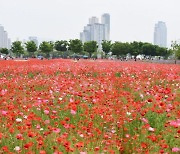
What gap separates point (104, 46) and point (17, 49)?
2338 centimetres

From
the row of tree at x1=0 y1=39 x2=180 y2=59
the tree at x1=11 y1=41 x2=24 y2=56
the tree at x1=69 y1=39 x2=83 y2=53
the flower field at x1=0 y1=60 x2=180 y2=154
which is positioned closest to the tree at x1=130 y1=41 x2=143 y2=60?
the row of tree at x1=0 y1=39 x2=180 y2=59

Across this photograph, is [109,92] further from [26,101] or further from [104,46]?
[104,46]

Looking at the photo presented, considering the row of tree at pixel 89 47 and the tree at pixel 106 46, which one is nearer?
the row of tree at pixel 89 47

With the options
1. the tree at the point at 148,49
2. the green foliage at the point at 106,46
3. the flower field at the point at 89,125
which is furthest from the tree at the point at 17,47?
the flower field at the point at 89,125

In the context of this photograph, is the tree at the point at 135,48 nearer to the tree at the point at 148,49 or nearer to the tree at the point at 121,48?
the tree at the point at 148,49

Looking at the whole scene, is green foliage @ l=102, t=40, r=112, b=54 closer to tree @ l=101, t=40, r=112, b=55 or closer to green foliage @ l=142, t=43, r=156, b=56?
tree @ l=101, t=40, r=112, b=55

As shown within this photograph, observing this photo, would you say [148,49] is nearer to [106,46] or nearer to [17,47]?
[106,46]

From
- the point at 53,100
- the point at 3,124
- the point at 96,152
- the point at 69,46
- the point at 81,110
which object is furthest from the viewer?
the point at 69,46

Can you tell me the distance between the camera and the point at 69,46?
8888cm

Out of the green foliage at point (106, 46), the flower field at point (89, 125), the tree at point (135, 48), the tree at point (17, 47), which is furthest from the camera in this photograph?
the tree at point (135, 48)

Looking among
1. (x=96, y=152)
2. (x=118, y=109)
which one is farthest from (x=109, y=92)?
(x=96, y=152)

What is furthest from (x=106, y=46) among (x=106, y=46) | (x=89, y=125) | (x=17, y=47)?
(x=89, y=125)

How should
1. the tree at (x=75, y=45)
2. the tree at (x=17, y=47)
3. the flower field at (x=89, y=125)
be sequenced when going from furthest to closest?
the tree at (x=17, y=47) → the tree at (x=75, y=45) → the flower field at (x=89, y=125)

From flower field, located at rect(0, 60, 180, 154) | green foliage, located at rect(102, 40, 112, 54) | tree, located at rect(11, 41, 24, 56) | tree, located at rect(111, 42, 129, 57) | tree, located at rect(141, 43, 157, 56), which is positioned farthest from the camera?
tree, located at rect(111, 42, 129, 57)
